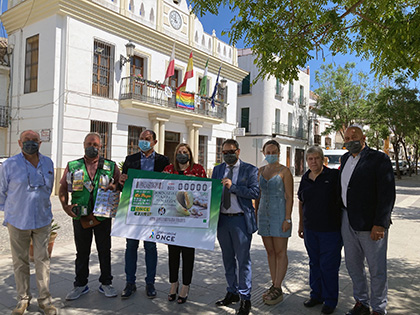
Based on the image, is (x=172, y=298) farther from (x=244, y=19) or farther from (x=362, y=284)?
(x=244, y=19)

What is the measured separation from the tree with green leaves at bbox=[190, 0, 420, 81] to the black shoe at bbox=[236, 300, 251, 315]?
3.21 m

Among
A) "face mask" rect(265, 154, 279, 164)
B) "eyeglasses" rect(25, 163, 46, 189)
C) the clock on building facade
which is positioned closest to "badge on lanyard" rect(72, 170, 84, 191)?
"eyeglasses" rect(25, 163, 46, 189)

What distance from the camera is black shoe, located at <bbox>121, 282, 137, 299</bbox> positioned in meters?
3.85

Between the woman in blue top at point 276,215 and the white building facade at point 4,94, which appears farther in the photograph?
the white building facade at point 4,94

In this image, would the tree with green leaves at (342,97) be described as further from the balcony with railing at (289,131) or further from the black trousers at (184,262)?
the black trousers at (184,262)

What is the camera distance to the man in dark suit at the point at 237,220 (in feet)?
11.6

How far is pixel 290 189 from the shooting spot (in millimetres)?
3793

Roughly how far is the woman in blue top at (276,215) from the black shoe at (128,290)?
1558 millimetres

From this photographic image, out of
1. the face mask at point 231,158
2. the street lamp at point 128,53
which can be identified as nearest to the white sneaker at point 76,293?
the face mask at point 231,158

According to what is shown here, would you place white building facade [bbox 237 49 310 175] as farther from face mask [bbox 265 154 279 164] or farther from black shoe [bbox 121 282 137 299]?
black shoe [bbox 121 282 137 299]

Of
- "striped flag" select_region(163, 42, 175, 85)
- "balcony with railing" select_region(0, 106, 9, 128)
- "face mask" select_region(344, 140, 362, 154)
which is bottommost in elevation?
"face mask" select_region(344, 140, 362, 154)

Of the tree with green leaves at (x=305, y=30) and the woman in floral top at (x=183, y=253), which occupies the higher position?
the tree with green leaves at (x=305, y=30)

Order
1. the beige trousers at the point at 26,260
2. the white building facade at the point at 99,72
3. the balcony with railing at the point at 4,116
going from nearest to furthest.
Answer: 1. the beige trousers at the point at 26,260
2. the white building facade at the point at 99,72
3. the balcony with railing at the point at 4,116

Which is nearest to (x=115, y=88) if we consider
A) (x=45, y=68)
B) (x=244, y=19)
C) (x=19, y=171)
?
(x=45, y=68)
